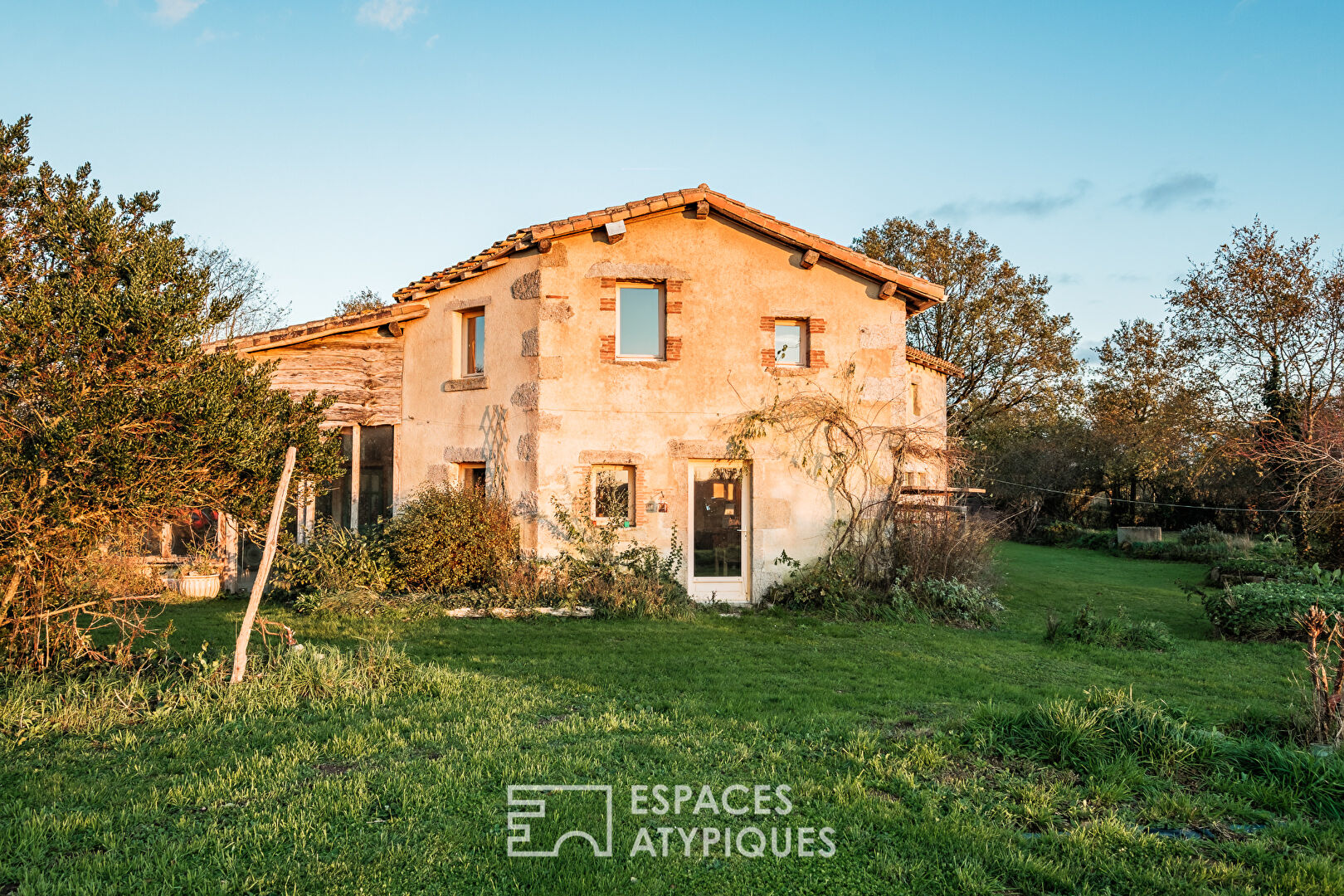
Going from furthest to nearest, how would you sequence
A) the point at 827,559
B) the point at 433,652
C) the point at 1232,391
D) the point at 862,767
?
the point at 1232,391 → the point at 827,559 → the point at 433,652 → the point at 862,767

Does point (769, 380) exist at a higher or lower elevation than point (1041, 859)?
higher

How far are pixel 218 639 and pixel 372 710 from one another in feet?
12.7

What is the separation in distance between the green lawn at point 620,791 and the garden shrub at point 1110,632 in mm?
1703

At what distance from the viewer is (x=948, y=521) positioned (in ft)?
38.9

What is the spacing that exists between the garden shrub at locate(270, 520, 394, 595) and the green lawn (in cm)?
431

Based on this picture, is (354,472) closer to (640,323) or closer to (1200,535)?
(640,323)

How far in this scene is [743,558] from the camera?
12.0 meters

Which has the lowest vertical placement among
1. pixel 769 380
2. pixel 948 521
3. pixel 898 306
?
pixel 948 521

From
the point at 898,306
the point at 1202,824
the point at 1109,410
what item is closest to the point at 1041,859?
the point at 1202,824

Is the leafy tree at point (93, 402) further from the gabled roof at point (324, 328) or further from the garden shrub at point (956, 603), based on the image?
the garden shrub at point (956, 603)

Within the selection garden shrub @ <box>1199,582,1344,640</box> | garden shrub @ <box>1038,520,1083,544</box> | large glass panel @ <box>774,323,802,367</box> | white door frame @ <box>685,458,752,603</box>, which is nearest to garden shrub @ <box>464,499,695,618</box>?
white door frame @ <box>685,458,752,603</box>

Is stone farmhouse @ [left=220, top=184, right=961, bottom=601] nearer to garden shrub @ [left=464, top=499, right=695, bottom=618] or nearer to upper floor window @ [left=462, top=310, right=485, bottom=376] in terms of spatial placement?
upper floor window @ [left=462, top=310, right=485, bottom=376]

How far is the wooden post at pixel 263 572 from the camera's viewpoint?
5.95 meters

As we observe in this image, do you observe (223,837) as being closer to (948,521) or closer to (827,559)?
(827,559)
